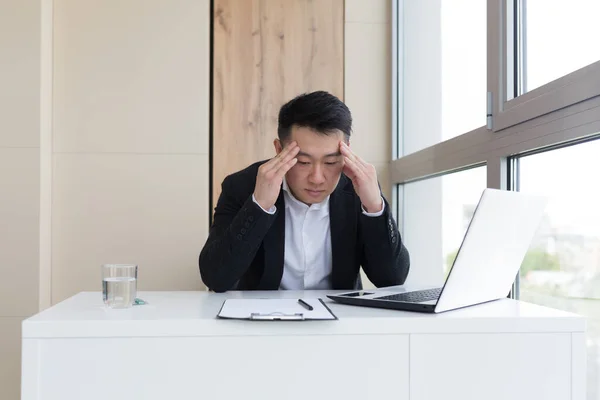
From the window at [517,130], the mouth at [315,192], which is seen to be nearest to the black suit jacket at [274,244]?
the mouth at [315,192]

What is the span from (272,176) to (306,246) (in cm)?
33

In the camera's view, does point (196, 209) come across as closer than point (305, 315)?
No

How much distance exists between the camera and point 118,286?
4.25 ft

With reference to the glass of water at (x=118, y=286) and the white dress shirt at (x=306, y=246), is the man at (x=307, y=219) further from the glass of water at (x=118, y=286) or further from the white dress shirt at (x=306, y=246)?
the glass of water at (x=118, y=286)

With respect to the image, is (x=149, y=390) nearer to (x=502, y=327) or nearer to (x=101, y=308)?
(x=101, y=308)

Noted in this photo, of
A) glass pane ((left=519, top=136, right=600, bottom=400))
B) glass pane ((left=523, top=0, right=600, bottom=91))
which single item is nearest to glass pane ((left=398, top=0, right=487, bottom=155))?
glass pane ((left=523, top=0, right=600, bottom=91))

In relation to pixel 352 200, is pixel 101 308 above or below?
below

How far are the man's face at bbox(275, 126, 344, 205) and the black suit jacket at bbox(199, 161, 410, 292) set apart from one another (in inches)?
5.3

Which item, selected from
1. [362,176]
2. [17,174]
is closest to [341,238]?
[362,176]

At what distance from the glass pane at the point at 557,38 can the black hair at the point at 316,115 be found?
568 mm

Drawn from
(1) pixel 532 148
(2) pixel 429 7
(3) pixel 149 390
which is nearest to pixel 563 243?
(1) pixel 532 148

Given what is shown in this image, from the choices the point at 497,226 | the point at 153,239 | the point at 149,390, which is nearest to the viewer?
the point at 149,390

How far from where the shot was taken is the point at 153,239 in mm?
3139

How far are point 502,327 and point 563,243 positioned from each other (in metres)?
0.57
